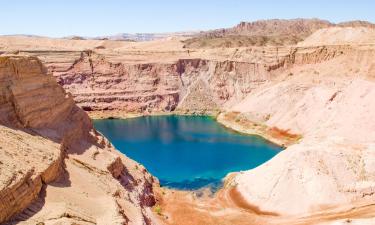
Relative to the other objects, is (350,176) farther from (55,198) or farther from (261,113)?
(261,113)

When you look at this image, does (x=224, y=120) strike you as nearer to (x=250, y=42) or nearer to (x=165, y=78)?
(x=165, y=78)

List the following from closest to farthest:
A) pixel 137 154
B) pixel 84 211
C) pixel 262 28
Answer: pixel 84 211
pixel 137 154
pixel 262 28

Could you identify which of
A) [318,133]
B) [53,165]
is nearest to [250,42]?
[318,133]

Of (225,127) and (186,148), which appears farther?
(225,127)

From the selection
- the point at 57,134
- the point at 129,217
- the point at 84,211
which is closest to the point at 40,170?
the point at 84,211

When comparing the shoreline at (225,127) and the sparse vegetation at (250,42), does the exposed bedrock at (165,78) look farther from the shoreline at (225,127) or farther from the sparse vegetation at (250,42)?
the sparse vegetation at (250,42)

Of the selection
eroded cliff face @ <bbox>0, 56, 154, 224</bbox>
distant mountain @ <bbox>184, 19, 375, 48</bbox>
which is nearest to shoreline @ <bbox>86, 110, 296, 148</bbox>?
eroded cliff face @ <bbox>0, 56, 154, 224</bbox>

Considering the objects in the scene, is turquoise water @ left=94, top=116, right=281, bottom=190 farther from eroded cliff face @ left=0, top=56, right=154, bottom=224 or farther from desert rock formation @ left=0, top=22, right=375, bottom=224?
eroded cliff face @ left=0, top=56, right=154, bottom=224
